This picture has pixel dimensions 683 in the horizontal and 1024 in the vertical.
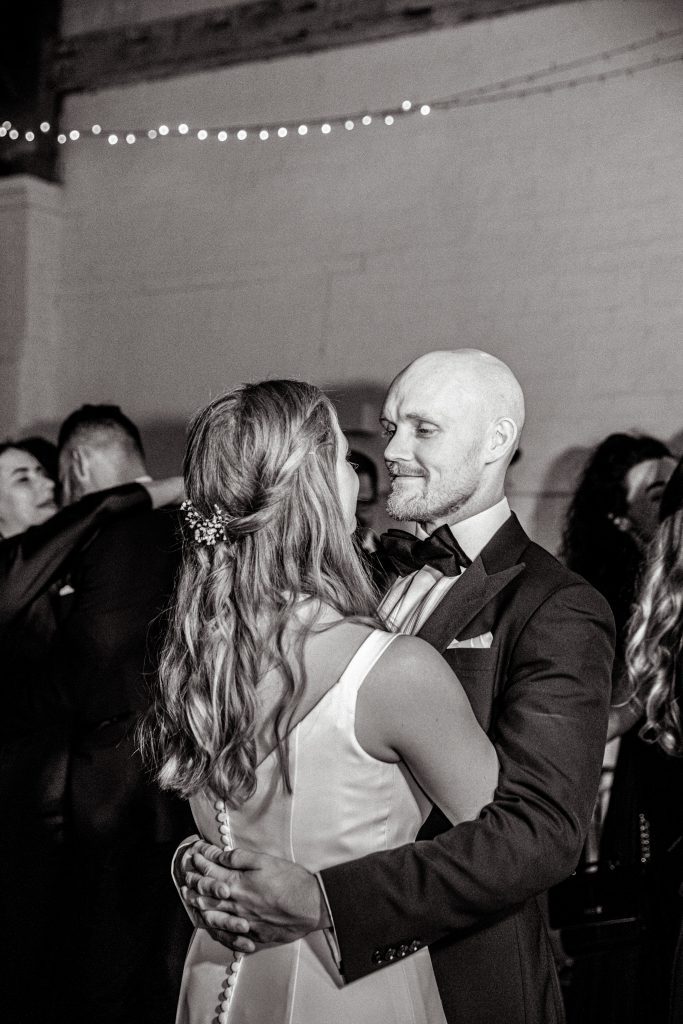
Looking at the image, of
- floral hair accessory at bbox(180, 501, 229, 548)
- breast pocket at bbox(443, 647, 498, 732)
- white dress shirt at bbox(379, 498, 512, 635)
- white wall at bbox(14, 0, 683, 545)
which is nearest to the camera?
floral hair accessory at bbox(180, 501, 229, 548)

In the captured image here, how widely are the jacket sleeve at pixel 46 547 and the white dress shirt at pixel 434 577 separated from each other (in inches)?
48.3

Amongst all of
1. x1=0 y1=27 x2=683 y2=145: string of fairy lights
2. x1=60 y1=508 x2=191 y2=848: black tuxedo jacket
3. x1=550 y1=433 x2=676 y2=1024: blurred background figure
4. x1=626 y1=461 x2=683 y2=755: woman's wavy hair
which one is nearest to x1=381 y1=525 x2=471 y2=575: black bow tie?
x1=626 y1=461 x2=683 y2=755: woman's wavy hair

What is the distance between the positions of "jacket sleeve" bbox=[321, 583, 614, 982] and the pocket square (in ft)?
0.26

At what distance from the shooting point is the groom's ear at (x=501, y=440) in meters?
2.02

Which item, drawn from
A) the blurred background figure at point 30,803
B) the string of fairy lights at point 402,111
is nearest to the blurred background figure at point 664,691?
the blurred background figure at point 30,803

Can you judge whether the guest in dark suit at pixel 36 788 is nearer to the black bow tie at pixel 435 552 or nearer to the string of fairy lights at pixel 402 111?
the black bow tie at pixel 435 552

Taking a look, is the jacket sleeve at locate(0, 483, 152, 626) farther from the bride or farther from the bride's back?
the bride's back

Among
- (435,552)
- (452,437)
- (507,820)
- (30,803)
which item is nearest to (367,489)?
(30,803)

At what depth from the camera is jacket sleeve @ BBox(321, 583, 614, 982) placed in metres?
1.47

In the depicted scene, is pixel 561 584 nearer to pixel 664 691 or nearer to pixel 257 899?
pixel 664 691

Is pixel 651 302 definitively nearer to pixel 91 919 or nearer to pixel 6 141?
pixel 91 919

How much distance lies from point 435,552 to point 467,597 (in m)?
0.09

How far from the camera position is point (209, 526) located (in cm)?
159

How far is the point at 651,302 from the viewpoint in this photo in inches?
156
